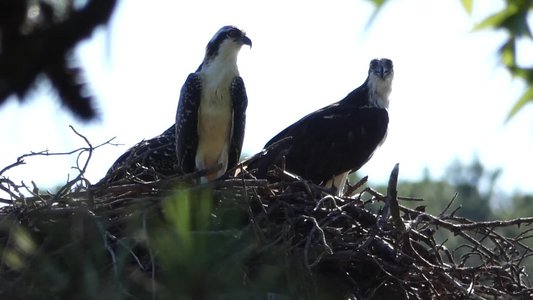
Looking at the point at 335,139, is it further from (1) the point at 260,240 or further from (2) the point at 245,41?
(1) the point at 260,240

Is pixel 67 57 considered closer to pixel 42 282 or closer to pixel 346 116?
pixel 42 282

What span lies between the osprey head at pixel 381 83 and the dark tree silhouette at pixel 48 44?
762 cm

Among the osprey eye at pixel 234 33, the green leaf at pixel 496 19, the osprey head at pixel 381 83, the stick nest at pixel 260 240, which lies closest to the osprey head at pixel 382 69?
the osprey head at pixel 381 83

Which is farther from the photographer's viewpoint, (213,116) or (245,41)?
(245,41)

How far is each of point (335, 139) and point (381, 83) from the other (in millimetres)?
1039

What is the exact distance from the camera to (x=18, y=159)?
5809mm

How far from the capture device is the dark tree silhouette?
1.27 metres

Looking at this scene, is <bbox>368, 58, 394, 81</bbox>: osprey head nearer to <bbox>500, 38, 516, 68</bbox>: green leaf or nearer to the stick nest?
the stick nest

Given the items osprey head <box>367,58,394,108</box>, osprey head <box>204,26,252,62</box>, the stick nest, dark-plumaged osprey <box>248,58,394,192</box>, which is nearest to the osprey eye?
osprey head <box>204,26,252,62</box>

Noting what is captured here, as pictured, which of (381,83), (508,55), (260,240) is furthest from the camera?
(381,83)

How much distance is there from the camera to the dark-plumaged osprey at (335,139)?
8016 millimetres

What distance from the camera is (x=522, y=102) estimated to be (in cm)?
159

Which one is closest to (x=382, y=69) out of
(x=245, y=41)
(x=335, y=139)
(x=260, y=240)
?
(x=335, y=139)

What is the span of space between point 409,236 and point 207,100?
9.58 ft
